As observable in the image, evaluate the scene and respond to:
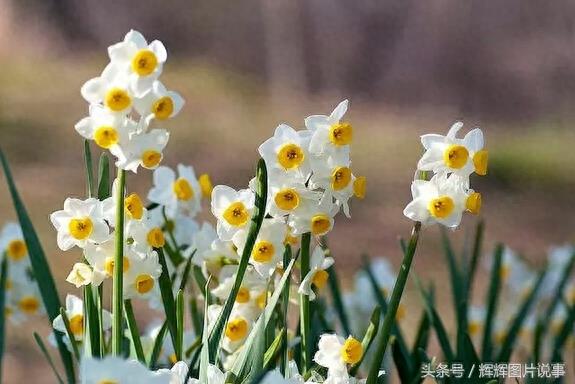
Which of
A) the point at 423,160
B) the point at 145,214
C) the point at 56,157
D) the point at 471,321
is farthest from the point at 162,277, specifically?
the point at 56,157

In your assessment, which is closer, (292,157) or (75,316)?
(292,157)

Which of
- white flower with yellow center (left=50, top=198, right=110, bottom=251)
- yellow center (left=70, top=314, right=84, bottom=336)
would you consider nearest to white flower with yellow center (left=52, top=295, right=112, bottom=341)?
yellow center (left=70, top=314, right=84, bottom=336)

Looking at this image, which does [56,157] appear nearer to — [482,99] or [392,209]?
[392,209]

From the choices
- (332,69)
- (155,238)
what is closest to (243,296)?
(155,238)

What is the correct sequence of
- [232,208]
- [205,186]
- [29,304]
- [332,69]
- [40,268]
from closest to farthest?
[232,208] → [40,268] → [205,186] → [29,304] → [332,69]

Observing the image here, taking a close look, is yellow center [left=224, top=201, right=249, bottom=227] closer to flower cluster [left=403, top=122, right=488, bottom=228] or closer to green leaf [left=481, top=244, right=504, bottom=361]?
flower cluster [left=403, top=122, right=488, bottom=228]

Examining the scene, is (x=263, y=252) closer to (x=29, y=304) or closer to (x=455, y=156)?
(x=455, y=156)
